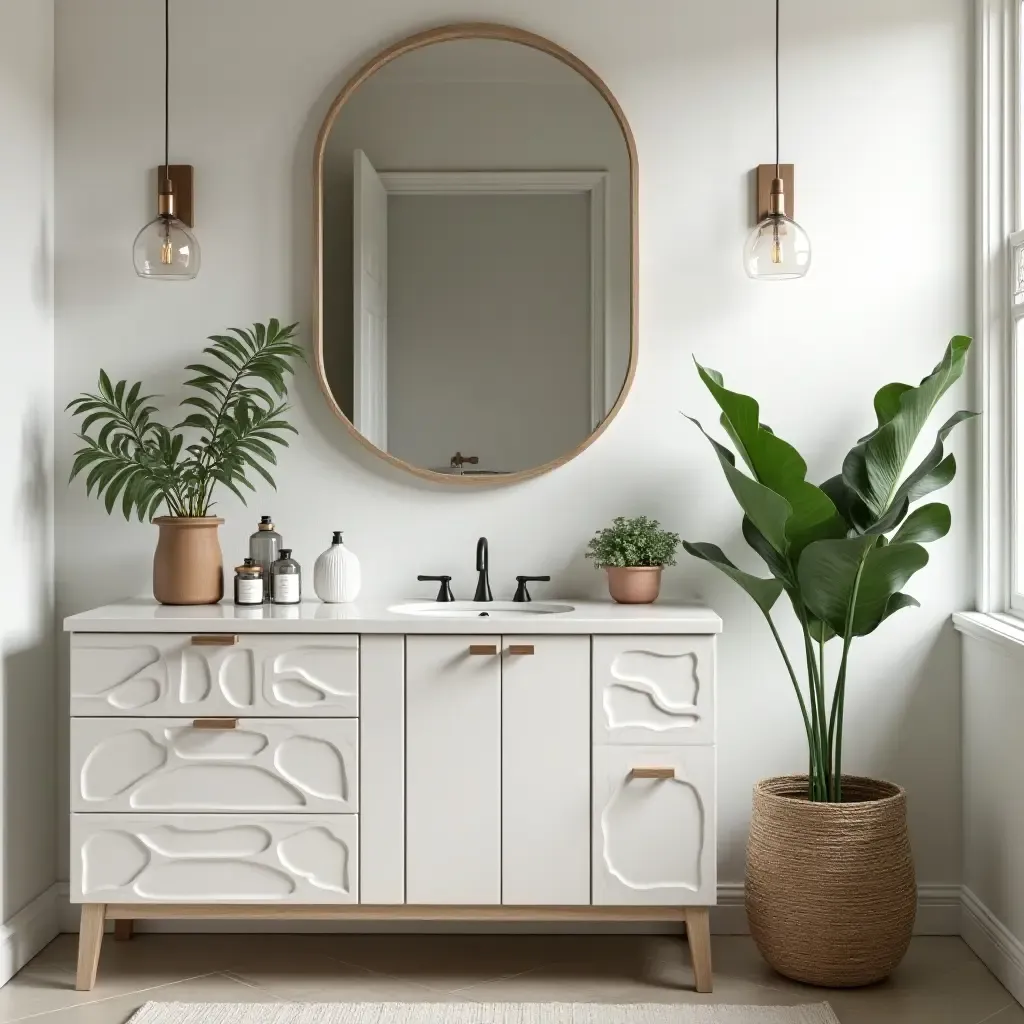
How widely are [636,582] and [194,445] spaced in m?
1.18

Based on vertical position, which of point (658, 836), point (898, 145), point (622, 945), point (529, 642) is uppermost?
point (898, 145)

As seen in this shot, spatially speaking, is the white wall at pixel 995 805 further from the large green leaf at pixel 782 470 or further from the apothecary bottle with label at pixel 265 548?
the apothecary bottle with label at pixel 265 548

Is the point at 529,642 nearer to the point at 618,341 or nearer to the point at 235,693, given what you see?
the point at 235,693

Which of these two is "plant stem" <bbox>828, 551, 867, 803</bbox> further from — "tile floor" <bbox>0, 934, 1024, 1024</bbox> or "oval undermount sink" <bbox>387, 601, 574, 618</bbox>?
"oval undermount sink" <bbox>387, 601, 574, 618</bbox>

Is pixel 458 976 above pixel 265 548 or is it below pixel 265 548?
below

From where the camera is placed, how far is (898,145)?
9.70 ft

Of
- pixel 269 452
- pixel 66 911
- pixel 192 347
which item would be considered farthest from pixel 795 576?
pixel 66 911

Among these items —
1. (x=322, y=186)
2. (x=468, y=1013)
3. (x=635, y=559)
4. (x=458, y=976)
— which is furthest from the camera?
(x=322, y=186)

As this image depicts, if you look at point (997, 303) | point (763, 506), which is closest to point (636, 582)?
point (763, 506)

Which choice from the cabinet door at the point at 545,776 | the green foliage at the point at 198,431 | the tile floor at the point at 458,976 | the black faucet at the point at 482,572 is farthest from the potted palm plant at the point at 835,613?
the green foliage at the point at 198,431

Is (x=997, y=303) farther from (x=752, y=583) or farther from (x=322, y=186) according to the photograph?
(x=322, y=186)

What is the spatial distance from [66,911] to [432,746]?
3.82 ft

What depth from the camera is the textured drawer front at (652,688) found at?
252cm

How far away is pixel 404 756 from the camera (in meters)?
2.53
